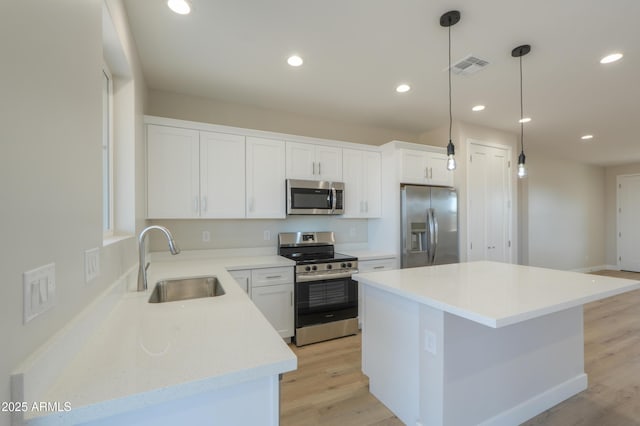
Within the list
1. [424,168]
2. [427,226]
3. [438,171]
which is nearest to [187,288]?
[427,226]

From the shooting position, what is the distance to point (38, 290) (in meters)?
0.73

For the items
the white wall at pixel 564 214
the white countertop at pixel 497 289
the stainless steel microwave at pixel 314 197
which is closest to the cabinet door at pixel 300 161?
the stainless steel microwave at pixel 314 197

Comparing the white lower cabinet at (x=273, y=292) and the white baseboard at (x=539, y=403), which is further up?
the white lower cabinet at (x=273, y=292)

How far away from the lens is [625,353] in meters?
2.83

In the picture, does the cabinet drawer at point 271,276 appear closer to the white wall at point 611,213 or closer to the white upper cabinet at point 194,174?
the white upper cabinet at point 194,174

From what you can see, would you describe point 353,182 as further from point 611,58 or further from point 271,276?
point 611,58

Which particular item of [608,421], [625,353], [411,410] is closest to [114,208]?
[411,410]

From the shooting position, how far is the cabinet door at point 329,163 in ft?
11.3

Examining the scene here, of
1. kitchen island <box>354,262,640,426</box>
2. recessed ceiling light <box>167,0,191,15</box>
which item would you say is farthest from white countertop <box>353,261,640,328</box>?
recessed ceiling light <box>167,0,191,15</box>

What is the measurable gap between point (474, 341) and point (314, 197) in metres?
2.16

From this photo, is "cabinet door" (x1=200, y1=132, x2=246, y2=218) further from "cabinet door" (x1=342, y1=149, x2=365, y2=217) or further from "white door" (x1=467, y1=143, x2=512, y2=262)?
"white door" (x1=467, y1=143, x2=512, y2=262)

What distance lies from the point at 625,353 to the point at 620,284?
1835 millimetres

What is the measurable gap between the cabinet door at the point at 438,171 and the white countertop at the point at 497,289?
177 cm

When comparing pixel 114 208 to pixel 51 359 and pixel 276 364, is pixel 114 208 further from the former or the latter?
pixel 276 364
